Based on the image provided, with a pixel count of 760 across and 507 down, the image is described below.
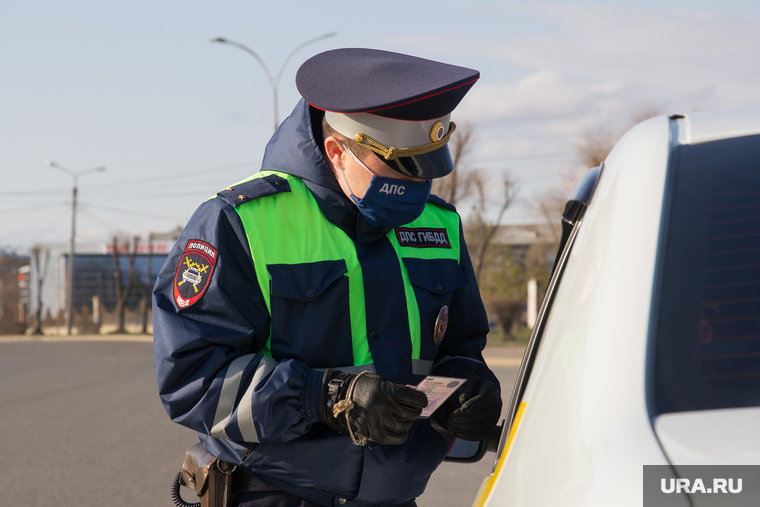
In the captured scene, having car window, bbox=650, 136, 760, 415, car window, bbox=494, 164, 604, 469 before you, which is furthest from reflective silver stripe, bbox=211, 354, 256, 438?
car window, bbox=650, 136, 760, 415

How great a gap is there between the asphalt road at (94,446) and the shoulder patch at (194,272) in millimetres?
3599

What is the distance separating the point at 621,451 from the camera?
928mm

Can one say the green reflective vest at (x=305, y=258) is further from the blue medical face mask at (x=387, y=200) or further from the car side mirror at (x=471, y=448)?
the car side mirror at (x=471, y=448)

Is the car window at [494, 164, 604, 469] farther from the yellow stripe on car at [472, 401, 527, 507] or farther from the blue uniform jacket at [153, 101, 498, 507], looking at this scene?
the blue uniform jacket at [153, 101, 498, 507]

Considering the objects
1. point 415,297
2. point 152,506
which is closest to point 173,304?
point 415,297

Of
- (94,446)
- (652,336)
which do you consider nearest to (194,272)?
(652,336)

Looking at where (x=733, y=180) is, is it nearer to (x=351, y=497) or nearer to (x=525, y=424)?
(x=525, y=424)

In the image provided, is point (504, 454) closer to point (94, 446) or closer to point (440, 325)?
point (440, 325)

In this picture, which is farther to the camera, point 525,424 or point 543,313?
point 543,313

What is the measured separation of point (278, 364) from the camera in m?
1.84

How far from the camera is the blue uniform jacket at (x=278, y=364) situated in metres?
1.82

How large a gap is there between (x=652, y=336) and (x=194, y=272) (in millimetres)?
1217

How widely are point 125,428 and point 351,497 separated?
6305 mm

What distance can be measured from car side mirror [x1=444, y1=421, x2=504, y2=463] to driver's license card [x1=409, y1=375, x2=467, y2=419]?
0.43m
